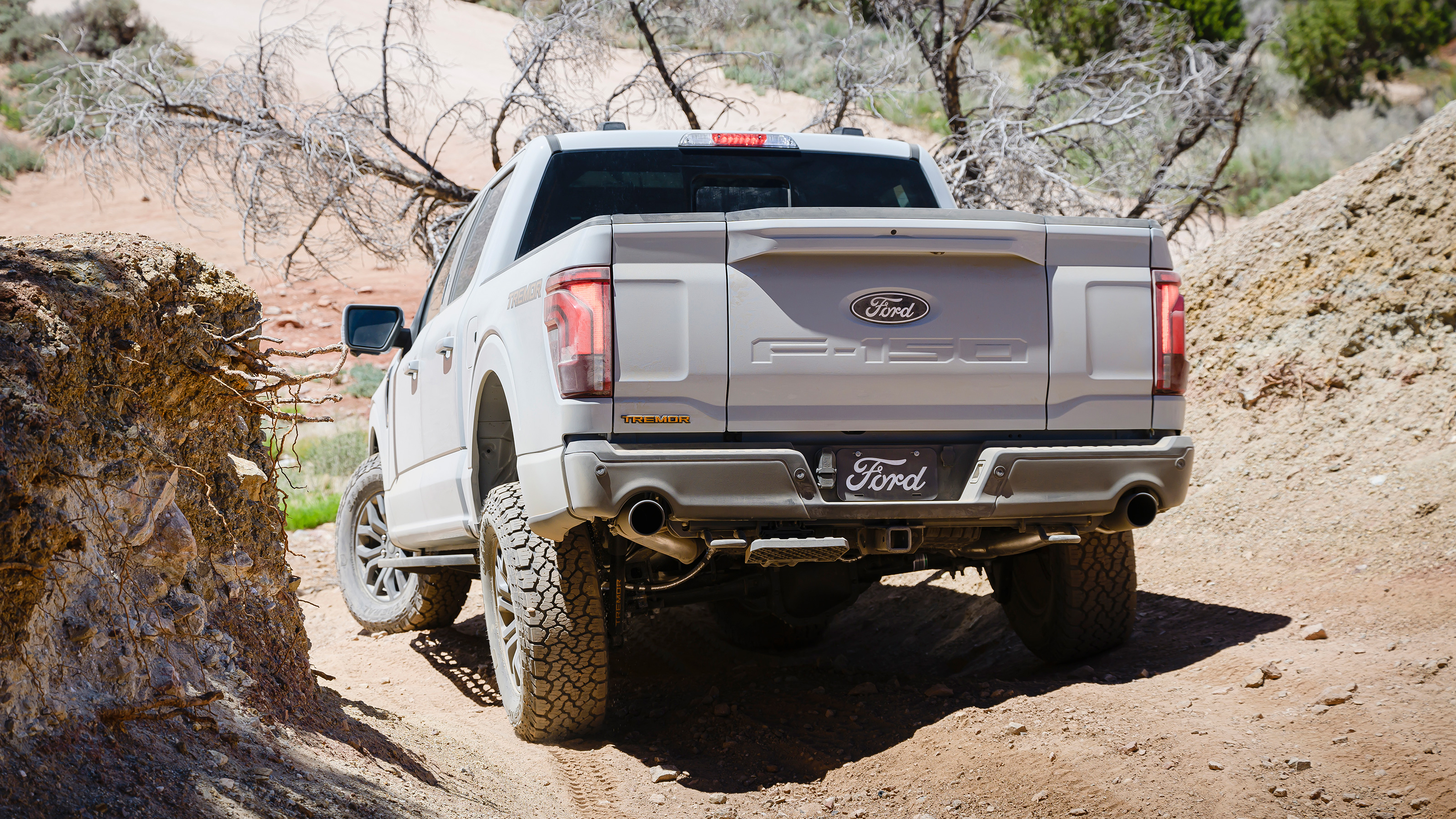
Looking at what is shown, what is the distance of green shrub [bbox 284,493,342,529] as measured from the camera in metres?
9.89

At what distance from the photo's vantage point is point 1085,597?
188 inches

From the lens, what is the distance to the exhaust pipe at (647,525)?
3561 mm

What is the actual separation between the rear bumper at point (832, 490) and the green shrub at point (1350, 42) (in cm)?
2907

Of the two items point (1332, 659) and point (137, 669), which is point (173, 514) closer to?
point (137, 669)

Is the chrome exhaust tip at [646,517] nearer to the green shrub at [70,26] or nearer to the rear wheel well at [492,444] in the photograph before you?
the rear wheel well at [492,444]

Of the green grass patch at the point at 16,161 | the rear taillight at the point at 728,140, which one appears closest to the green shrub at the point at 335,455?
the rear taillight at the point at 728,140

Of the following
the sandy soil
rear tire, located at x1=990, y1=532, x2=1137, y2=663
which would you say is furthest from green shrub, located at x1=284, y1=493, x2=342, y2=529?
rear tire, located at x1=990, y1=532, x2=1137, y2=663

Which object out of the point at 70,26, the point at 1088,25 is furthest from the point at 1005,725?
the point at 70,26

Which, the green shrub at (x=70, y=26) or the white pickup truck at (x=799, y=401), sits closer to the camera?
the white pickup truck at (x=799, y=401)

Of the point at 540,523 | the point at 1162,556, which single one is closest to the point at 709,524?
the point at 540,523

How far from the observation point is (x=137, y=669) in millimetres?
2734

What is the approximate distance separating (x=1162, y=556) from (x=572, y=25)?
23.5 feet

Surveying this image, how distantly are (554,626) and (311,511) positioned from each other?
22.1 feet

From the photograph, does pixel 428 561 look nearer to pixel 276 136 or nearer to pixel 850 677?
pixel 850 677
